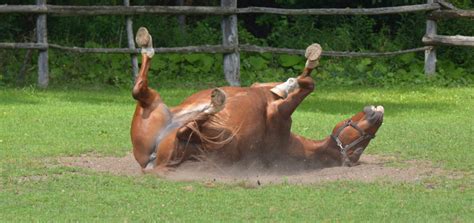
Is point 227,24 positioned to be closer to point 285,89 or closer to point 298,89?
point 285,89

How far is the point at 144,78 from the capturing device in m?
9.99

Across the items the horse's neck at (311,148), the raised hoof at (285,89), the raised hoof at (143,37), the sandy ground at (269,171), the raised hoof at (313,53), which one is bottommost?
the sandy ground at (269,171)

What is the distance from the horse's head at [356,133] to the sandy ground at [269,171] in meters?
0.15

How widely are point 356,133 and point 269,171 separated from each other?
936mm

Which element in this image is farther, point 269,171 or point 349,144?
point 349,144

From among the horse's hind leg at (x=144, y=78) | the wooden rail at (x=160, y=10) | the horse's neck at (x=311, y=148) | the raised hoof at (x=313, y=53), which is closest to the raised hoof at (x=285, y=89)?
the raised hoof at (x=313, y=53)

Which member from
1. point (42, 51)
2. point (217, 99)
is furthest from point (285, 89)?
point (42, 51)

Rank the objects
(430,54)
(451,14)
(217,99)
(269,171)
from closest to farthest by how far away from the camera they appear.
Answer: (217,99)
(269,171)
(451,14)
(430,54)

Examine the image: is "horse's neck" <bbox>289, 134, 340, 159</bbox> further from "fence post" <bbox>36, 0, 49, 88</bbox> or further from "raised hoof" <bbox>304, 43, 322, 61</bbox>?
"fence post" <bbox>36, 0, 49, 88</bbox>

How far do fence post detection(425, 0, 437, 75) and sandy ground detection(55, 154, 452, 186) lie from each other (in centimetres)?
967

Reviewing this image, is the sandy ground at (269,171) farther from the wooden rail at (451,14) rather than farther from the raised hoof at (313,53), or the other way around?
the wooden rail at (451,14)

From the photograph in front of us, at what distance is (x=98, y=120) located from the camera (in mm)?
14391

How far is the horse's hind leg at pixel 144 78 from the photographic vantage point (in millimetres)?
9945

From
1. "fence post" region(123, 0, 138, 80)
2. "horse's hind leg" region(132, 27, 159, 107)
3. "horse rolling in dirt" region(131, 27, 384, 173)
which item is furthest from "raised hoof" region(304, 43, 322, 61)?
"fence post" region(123, 0, 138, 80)
